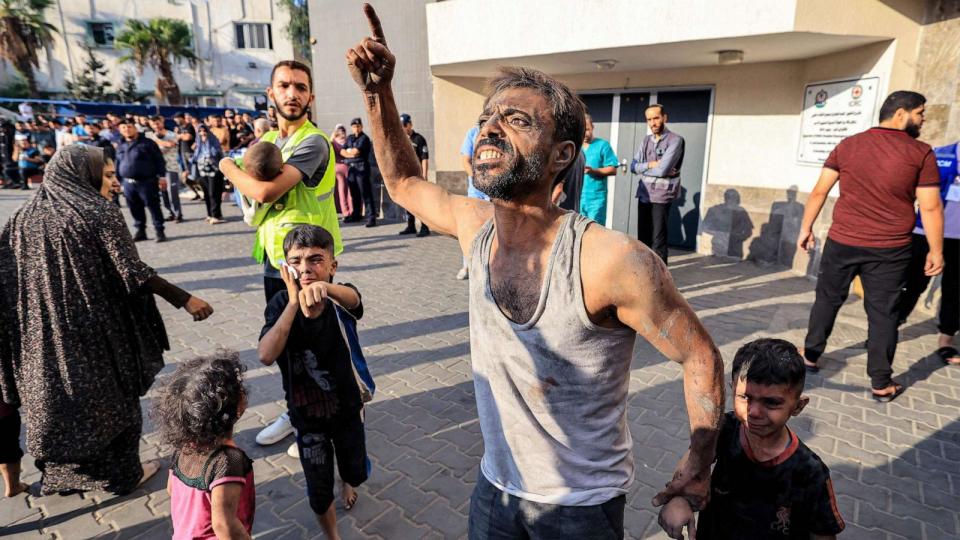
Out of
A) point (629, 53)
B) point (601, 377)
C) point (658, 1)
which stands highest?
point (658, 1)

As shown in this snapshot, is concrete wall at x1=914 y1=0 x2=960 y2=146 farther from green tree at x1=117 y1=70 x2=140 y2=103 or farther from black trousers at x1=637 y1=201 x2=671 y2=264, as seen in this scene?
green tree at x1=117 y1=70 x2=140 y2=103

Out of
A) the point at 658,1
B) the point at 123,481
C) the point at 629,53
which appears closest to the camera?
the point at 123,481

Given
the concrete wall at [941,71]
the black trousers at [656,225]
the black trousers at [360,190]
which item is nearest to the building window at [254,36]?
the black trousers at [360,190]

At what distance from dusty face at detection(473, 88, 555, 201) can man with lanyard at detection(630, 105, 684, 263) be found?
5.52m

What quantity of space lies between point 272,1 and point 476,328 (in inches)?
1599

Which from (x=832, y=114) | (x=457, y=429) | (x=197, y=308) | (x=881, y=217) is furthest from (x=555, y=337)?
(x=832, y=114)

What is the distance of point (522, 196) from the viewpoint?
4.95 ft

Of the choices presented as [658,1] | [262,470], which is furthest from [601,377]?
[658,1]

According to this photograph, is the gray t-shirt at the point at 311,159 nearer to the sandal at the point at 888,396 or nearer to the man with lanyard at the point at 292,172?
the man with lanyard at the point at 292,172

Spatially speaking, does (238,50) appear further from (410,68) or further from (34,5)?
(410,68)

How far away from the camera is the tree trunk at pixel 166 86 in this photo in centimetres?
3406

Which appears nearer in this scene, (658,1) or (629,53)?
(658,1)

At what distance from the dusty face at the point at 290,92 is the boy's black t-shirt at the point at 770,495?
2725 millimetres

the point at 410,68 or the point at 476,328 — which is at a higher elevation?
the point at 410,68
